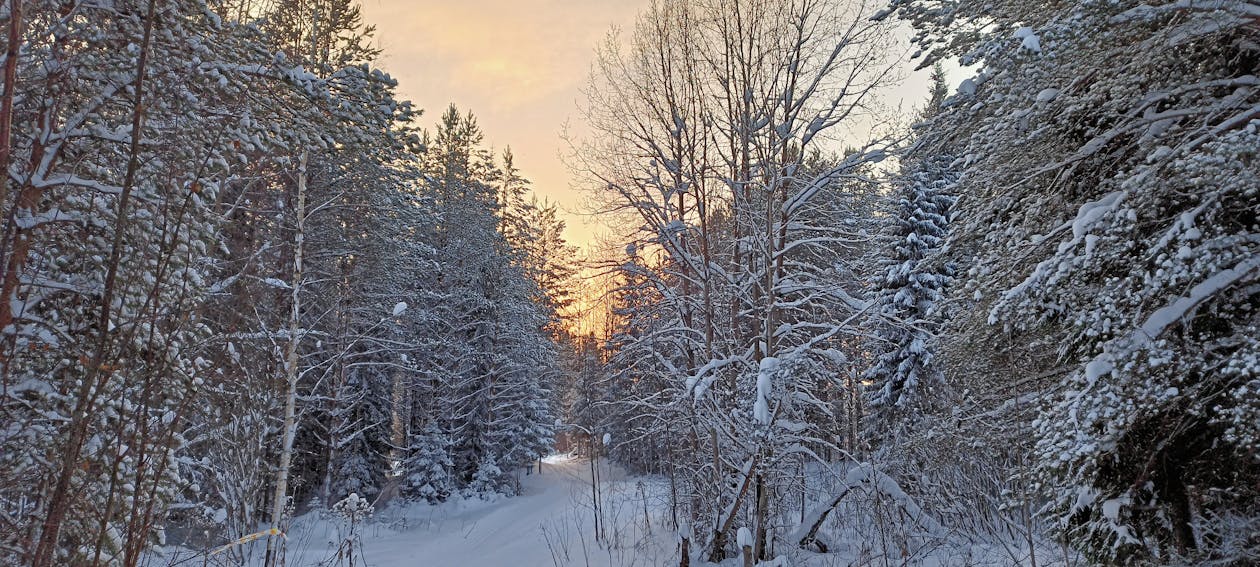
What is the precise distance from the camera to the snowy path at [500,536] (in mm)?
9305

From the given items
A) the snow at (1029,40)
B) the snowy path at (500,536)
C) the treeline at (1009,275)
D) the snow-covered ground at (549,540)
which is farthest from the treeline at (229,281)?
the snow at (1029,40)

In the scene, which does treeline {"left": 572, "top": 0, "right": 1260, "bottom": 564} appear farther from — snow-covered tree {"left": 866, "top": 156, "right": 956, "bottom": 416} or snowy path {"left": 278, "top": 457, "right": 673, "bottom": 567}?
snow-covered tree {"left": 866, "top": 156, "right": 956, "bottom": 416}

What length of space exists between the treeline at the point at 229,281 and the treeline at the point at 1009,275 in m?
3.78

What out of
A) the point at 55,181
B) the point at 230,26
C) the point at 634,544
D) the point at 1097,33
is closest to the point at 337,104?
the point at 230,26

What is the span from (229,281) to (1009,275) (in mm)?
6768

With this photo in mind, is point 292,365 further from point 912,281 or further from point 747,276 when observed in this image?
point 912,281

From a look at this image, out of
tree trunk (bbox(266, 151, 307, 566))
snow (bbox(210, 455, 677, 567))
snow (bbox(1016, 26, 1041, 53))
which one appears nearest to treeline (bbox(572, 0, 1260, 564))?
snow (bbox(1016, 26, 1041, 53))

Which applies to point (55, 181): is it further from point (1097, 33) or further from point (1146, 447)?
point (1146, 447)

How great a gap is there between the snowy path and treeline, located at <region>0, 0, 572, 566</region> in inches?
42.0

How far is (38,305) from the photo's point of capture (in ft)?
12.3

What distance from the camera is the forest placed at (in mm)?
3027

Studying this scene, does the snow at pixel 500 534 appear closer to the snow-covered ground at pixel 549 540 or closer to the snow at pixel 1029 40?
the snow-covered ground at pixel 549 540

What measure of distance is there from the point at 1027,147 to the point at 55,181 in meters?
6.98

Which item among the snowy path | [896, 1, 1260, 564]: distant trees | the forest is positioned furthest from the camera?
the snowy path
